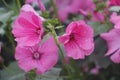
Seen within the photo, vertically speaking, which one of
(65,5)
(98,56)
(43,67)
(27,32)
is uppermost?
(27,32)

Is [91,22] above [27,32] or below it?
below

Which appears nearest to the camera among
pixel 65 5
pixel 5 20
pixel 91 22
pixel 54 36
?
pixel 54 36

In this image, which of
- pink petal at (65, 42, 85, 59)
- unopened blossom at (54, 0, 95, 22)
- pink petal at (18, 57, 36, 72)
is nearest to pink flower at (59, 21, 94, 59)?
pink petal at (65, 42, 85, 59)

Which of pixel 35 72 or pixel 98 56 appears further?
pixel 98 56

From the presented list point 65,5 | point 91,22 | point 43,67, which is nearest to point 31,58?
point 43,67

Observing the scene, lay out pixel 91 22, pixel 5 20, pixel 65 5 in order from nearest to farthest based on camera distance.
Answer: pixel 5 20 → pixel 91 22 → pixel 65 5

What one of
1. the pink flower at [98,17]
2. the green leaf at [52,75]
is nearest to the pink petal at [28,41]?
the green leaf at [52,75]

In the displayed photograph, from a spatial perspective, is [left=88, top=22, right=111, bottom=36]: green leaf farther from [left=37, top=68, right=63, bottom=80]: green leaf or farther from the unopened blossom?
the unopened blossom

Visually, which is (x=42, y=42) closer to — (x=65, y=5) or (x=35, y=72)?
(x=35, y=72)
